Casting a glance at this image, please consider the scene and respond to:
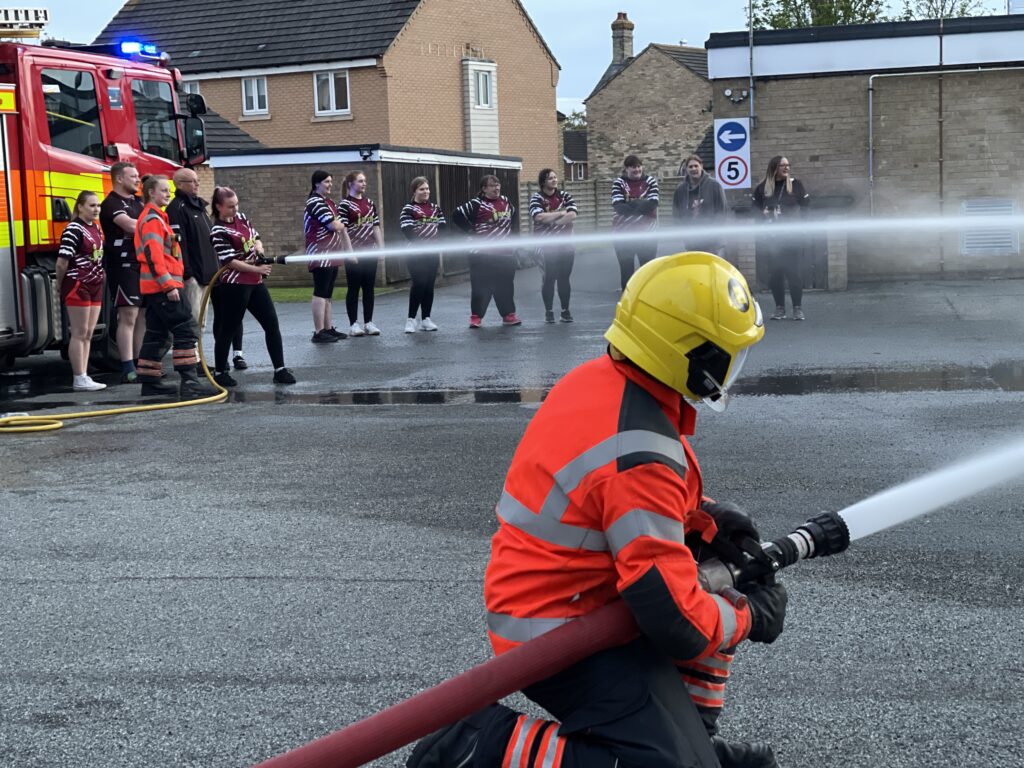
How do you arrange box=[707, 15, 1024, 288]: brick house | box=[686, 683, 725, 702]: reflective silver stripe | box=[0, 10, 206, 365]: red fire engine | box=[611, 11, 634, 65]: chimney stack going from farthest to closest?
box=[611, 11, 634, 65]: chimney stack, box=[707, 15, 1024, 288]: brick house, box=[0, 10, 206, 365]: red fire engine, box=[686, 683, 725, 702]: reflective silver stripe

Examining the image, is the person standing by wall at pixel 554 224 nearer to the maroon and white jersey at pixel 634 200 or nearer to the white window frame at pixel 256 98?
the maroon and white jersey at pixel 634 200

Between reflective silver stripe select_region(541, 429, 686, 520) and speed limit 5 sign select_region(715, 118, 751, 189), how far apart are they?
51.0ft

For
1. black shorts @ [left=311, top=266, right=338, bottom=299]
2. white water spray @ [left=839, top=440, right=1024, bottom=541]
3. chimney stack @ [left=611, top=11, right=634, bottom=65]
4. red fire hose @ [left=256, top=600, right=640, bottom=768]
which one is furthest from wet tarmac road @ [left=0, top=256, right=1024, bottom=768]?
chimney stack @ [left=611, top=11, right=634, bottom=65]

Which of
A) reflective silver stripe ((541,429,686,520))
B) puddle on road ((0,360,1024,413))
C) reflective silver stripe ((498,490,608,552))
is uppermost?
reflective silver stripe ((541,429,686,520))

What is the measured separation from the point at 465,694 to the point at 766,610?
770mm

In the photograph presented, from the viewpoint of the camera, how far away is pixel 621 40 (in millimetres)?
61125

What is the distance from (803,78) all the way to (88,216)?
11.9m

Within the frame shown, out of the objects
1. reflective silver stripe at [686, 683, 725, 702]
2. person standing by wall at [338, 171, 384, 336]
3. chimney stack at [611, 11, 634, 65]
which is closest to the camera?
reflective silver stripe at [686, 683, 725, 702]

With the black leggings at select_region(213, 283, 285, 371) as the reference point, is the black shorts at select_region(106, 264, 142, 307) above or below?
above

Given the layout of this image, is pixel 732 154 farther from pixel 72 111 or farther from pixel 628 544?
pixel 628 544

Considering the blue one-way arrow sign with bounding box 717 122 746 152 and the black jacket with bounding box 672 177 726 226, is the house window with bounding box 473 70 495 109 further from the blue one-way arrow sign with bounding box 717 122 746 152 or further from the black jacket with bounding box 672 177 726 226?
the black jacket with bounding box 672 177 726 226

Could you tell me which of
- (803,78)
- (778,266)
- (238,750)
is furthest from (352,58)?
(238,750)

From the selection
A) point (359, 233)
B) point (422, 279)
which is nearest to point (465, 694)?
point (359, 233)

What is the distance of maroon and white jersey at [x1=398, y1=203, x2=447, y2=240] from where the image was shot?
45.5 feet
